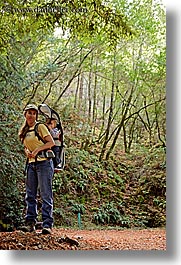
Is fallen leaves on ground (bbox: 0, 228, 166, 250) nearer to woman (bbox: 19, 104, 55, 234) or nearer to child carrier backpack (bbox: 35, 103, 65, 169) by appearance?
woman (bbox: 19, 104, 55, 234)

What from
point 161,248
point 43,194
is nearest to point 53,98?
point 43,194

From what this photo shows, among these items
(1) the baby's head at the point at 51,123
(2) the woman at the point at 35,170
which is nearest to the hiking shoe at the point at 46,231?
(2) the woman at the point at 35,170

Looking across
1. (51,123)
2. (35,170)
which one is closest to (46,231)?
(35,170)

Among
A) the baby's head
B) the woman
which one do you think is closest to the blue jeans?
the woman

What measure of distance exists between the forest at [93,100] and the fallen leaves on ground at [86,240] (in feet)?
0.10

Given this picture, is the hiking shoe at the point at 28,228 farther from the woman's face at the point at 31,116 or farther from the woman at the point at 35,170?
the woman's face at the point at 31,116

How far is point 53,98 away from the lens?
1768 millimetres

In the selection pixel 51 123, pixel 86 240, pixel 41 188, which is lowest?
pixel 86 240

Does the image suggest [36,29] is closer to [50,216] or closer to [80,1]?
[80,1]

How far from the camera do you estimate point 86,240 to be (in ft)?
5.60

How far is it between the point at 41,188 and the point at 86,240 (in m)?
0.27

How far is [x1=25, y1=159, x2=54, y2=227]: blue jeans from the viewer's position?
68.4 inches

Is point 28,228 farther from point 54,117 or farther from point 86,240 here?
point 54,117

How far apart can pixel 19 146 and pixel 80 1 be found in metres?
0.63
